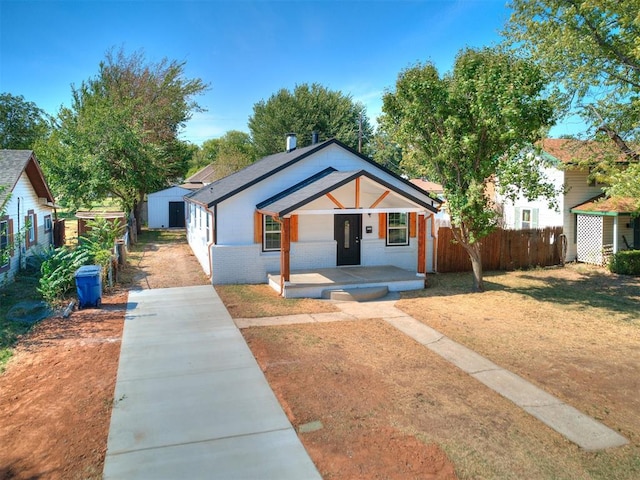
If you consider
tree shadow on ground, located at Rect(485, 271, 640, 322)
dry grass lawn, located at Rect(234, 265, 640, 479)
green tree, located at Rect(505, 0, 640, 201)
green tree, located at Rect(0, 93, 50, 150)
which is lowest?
dry grass lawn, located at Rect(234, 265, 640, 479)

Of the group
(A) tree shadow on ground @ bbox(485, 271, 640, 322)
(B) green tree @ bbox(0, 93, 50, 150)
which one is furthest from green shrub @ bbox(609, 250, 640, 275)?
(B) green tree @ bbox(0, 93, 50, 150)

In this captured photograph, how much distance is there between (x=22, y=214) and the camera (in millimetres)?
15789

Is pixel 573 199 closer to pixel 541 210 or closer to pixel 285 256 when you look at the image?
pixel 541 210

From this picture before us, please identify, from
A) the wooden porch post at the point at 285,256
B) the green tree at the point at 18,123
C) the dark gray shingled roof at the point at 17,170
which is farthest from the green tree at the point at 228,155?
the wooden porch post at the point at 285,256

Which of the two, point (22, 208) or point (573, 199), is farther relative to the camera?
point (573, 199)

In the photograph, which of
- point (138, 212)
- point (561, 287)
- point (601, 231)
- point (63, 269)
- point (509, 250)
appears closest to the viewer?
point (63, 269)

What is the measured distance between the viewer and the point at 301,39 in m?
19.1

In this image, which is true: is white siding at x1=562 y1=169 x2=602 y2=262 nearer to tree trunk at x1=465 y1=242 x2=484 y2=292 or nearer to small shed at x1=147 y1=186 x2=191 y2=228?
tree trunk at x1=465 y1=242 x2=484 y2=292

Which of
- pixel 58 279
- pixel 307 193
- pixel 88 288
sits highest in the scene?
pixel 307 193

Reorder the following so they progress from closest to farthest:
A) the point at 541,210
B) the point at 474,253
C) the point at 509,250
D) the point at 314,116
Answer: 1. the point at 474,253
2. the point at 509,250
3. the point at 541,210
4. the point at 314,116

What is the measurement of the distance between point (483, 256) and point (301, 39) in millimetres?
11543

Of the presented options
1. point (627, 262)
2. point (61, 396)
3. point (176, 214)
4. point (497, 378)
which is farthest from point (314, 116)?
point (61, 396)

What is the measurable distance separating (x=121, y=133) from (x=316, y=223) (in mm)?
15771

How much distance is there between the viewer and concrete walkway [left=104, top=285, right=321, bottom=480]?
4.70 meters
